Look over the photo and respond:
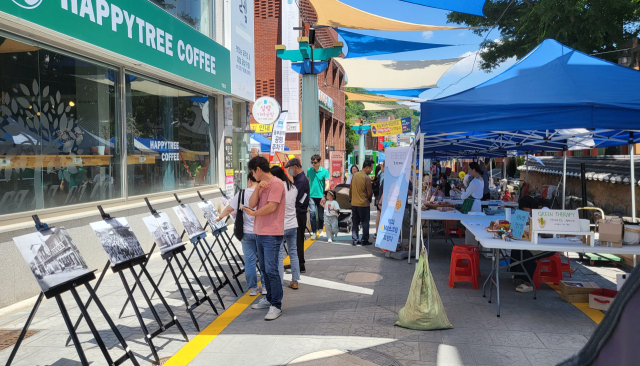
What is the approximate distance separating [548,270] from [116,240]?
6.08 m

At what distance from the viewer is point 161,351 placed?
15.7 ft

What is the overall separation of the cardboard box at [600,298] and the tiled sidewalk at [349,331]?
269mm

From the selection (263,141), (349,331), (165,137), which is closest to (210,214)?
(349,331)

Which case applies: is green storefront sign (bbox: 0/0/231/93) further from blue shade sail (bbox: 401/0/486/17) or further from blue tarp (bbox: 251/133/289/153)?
blue tarp (bbox: 251/133/289/153)

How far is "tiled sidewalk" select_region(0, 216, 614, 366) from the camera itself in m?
4.55

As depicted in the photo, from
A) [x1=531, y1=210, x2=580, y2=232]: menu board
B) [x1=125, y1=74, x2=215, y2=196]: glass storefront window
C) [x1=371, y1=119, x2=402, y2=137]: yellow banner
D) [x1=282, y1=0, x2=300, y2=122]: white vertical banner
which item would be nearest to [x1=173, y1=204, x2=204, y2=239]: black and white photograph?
[x1=125, y1=74, x2=215, y2=196]: glass storefront window

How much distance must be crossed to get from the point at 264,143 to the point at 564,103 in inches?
732

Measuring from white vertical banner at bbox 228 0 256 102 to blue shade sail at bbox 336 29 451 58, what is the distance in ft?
10.00

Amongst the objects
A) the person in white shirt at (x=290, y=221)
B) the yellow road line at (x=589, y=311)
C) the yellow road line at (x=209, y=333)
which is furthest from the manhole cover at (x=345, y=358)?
the yellow road line at (x=589, y=311)

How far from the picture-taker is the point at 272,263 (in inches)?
226

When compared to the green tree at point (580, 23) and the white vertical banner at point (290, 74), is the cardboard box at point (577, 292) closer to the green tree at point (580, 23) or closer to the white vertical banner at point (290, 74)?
the green tree at point (580, 23)

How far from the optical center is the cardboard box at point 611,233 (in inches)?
229

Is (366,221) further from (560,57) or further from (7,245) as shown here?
(7,245)

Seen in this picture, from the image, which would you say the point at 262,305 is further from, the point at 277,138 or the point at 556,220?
the point at 277,138
